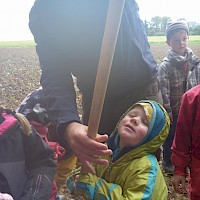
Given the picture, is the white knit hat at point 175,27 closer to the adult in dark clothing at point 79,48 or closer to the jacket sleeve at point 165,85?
the jacket sleeve at point 165,85

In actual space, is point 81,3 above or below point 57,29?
above

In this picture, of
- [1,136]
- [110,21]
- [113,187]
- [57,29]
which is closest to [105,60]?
[110,21]

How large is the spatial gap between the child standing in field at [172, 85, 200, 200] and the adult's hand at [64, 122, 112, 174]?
1058 mm

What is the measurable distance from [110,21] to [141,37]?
844 millimetres

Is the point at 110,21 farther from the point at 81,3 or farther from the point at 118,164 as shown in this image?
the point at 118,164

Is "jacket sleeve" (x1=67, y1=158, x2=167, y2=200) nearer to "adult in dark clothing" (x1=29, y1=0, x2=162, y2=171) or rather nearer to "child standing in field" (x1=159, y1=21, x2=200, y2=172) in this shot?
"adult in dark clothing" (x1=29, y1=0, x2=162, y2=171)

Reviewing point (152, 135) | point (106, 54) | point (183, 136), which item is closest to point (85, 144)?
point (106, 54)

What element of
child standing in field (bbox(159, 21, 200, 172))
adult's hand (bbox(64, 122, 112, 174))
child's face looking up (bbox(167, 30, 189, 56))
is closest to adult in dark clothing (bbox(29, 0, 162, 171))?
adult's hand (bbox(64, 122, 112, 174))

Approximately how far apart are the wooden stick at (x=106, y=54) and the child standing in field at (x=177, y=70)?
285 centimetres

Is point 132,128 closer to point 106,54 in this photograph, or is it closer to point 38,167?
point 38,167

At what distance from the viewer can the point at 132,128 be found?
2.25 m

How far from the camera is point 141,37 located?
79.5 inches

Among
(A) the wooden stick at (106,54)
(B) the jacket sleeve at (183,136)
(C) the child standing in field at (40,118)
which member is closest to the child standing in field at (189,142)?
(B) the jacket sleeve at (183,136)

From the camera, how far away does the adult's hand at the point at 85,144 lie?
141 cm
